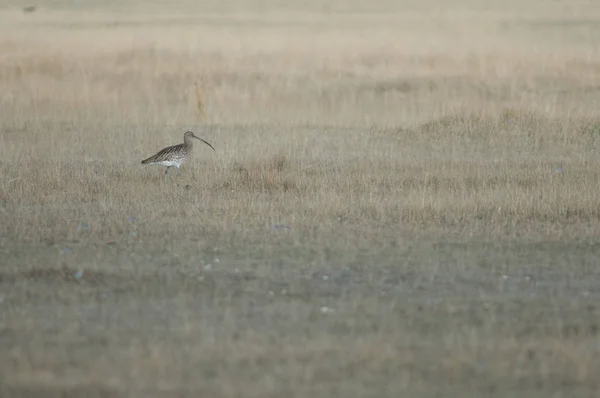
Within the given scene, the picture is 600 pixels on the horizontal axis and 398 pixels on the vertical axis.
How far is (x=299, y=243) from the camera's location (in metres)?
10.9

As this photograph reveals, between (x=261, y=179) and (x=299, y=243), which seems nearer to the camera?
(x=299, y=243)

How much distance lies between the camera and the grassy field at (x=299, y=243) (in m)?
7.05

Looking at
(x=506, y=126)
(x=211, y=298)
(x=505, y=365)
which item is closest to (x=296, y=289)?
(x=211, y=298)

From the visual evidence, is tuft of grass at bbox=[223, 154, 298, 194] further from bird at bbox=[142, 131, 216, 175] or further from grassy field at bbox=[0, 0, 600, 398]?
bird at bbox=[142, 131, 216, 175]

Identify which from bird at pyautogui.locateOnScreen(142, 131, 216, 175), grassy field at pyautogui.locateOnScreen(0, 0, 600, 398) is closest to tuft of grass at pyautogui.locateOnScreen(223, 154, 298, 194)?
grassy field at pyautogui.locateOnScreen(0, 0, 600, 398)

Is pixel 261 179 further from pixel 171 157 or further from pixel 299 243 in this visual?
pixel 299 243

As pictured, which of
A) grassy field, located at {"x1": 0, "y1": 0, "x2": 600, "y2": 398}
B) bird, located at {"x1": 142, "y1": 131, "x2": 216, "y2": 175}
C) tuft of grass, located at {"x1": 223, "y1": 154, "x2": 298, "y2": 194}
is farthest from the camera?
bird, located at {"x1": 142, "y1": 131, "x2": 216, "y2": 175}

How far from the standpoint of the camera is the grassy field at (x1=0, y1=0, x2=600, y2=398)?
705cm

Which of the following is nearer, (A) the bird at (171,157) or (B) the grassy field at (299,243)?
(B) the grassy field at (299,243)

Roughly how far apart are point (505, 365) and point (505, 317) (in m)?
1.14

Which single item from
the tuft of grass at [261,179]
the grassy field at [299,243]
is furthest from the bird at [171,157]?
the tuft of grass at [261,179]

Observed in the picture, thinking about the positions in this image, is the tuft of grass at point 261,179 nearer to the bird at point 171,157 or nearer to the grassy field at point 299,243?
the grassy field at point 299,243

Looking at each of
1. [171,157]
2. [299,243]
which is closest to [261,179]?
[171,157]

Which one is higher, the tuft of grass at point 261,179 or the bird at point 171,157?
the bird at point 171,157
